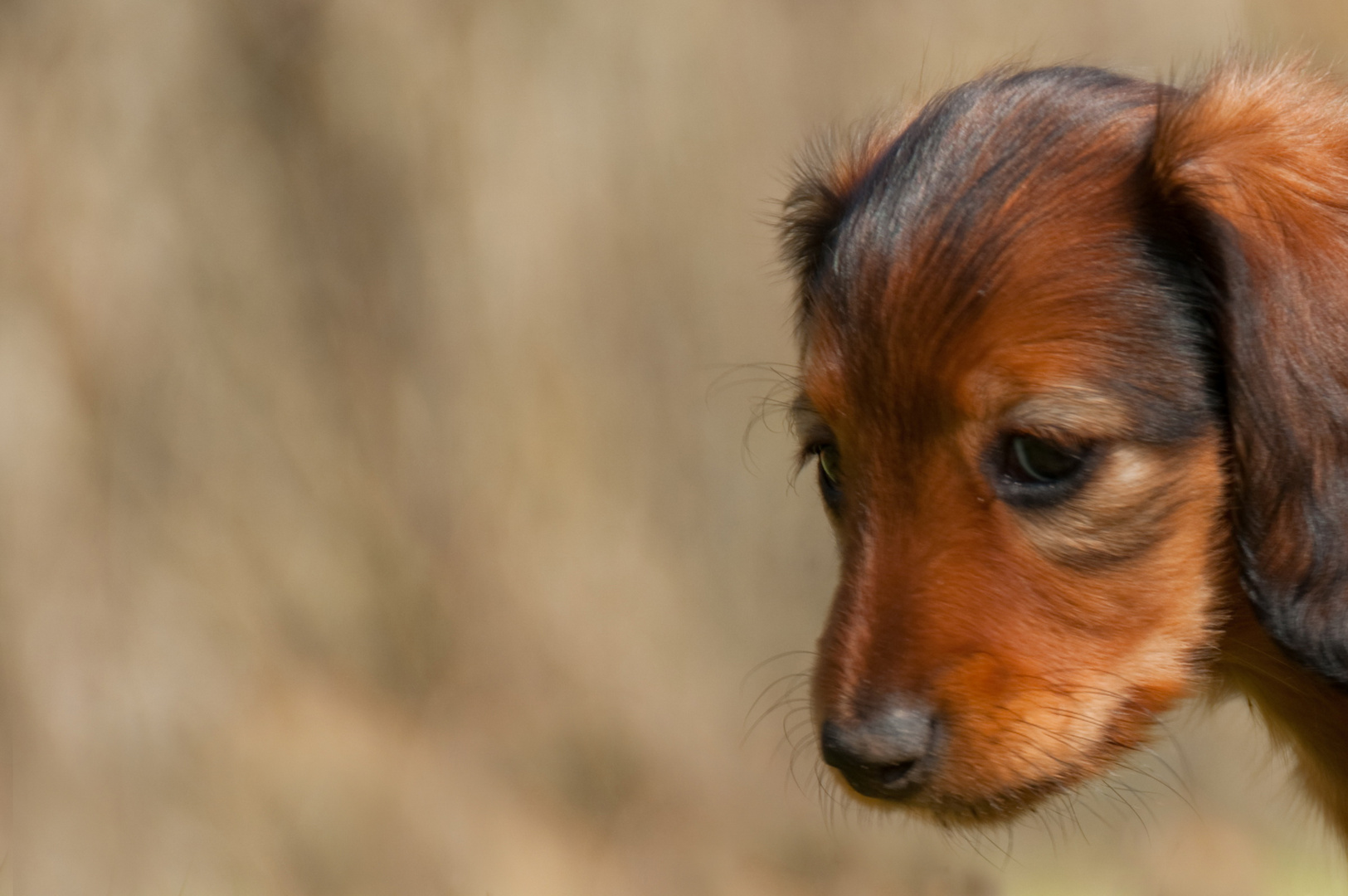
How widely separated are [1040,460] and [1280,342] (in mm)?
463

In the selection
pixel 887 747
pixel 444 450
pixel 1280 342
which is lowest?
pixel 444 450

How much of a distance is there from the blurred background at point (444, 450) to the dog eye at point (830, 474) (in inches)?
36.7

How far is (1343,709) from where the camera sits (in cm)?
280

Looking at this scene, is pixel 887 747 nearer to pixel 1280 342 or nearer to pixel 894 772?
pixel 894 772

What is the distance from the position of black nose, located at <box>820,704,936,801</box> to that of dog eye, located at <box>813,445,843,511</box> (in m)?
0.59

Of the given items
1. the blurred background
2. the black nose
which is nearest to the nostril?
the black nose

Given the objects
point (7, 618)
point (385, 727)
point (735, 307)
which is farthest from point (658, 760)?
point (7, 618)

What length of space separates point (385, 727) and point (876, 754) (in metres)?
2.66

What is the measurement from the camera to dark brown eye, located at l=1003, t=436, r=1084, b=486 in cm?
246

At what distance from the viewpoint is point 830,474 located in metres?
2.88

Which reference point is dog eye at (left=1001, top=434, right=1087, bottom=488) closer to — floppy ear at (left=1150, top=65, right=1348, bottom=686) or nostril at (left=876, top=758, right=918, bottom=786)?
floppy ear at (left=1150, top=65, right=1348, bottom=686)

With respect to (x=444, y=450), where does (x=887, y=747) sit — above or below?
above

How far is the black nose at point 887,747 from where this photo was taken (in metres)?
2.35

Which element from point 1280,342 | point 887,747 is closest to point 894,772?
point 887,747
